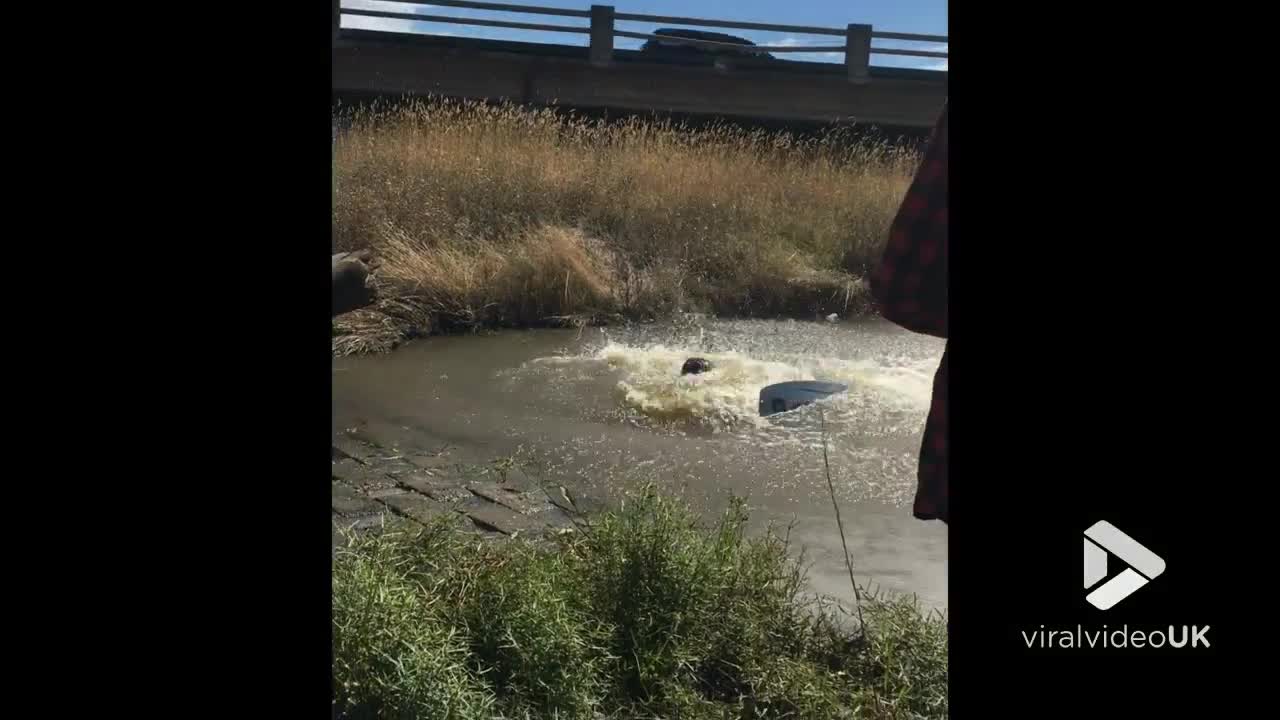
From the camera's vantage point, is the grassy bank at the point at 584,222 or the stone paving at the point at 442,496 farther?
the grassy bank at the point at 584,222

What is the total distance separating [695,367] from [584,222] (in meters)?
1.35

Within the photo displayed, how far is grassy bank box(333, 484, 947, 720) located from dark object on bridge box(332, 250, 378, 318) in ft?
7.16

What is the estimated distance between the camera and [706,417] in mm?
3146

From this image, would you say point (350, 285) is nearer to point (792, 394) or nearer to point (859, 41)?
point (792, 394)

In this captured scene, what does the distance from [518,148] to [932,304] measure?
397 cm

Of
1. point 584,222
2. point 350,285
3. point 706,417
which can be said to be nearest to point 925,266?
point 706,417

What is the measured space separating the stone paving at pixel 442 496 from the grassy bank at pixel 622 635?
0.82ft

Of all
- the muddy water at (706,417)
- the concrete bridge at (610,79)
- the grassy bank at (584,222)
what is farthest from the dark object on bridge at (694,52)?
the muddy water at (706,417)

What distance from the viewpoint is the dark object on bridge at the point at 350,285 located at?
3.96 metres
